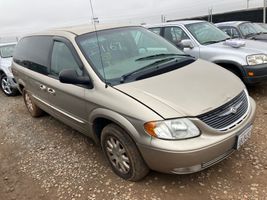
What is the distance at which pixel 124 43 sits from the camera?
3.71 metres

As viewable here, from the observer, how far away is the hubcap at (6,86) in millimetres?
7708

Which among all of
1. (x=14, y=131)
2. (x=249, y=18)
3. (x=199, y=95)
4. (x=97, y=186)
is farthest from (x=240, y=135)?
(x=249, y=18)

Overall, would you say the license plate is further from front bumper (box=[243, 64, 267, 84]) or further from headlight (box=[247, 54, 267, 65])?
headlight (box=[247, 54, 267, 65])

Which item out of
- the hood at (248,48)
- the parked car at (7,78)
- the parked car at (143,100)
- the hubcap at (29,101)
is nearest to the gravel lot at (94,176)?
the parked car at (143,100)

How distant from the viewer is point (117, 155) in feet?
10.4

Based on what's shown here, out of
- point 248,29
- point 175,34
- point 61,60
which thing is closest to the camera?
point 61,60

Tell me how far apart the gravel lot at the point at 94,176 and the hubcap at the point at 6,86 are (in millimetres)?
3311

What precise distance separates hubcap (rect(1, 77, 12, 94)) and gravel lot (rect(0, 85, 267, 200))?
3.31m

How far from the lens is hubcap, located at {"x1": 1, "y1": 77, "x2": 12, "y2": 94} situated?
7708 millimetres

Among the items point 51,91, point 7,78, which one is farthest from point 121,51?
point 7,78

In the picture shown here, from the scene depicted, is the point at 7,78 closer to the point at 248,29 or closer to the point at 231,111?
the point at 231,111

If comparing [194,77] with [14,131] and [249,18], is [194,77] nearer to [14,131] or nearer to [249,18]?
[14,131]

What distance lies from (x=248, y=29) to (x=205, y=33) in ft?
10.9

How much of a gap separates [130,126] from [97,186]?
0.96m
